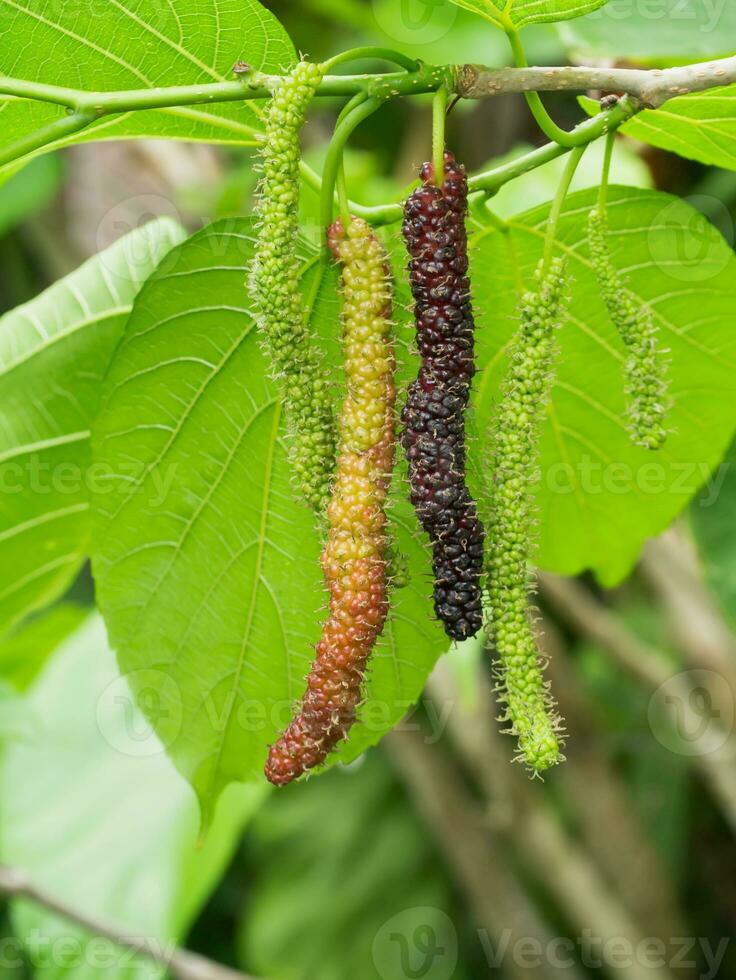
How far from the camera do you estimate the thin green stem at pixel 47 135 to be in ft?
2.26

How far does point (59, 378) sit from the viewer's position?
109 cm

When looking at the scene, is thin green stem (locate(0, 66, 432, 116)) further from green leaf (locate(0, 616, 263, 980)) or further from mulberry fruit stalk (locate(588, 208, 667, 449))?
green leaf (locate(0, 616, 263, 980))

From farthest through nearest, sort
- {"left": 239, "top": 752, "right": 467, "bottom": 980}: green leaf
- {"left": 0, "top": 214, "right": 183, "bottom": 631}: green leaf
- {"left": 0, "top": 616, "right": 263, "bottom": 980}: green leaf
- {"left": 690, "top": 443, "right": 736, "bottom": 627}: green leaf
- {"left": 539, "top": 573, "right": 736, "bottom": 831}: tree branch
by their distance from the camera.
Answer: {"left": 239, "top": 752, "right": 467, "bottom": 980}: green leaf → {"left": 539, "top": 573, "right": 736, "bottom": 831}: tree branch → {"left": 690, "top": 443, "right": 736, "bottom": 627}: green leaf → {"left": 0, "top": 616, "right": 263, "bottom": 980}: green leaf → {"left": 0, "top": 214, "right": 183, "bottom": 631}: green leaf

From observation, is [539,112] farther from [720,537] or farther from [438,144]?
[720,537]

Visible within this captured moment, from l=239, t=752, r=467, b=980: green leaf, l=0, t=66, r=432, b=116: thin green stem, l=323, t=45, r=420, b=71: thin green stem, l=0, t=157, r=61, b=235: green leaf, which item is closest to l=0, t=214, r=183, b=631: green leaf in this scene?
l=0, t=66, r=432, b=116: thin green stem

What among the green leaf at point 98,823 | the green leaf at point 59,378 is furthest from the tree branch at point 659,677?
the green leaf at point 59,378

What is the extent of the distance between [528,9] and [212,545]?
47cm

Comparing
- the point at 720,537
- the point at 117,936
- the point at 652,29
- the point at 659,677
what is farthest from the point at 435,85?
the point at 659,677

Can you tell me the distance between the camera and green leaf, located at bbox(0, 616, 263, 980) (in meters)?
1.54

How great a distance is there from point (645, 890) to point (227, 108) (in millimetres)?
1705

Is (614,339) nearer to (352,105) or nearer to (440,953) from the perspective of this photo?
(352,105)

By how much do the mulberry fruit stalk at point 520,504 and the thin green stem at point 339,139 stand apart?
147mm

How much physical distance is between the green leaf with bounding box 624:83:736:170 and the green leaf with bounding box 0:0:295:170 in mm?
274

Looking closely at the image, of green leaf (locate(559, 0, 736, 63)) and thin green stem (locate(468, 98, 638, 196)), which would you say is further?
green leaf (locate(559, 0, 736, 63))
